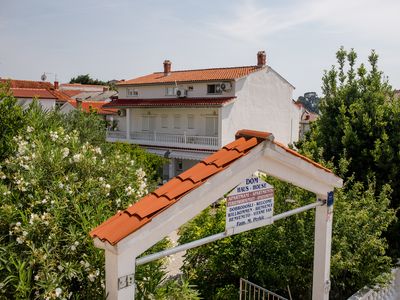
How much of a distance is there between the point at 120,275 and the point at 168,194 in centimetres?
84

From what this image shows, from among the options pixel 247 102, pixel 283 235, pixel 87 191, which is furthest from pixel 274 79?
pixel 87 191

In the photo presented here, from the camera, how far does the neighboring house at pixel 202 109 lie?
95.0ft

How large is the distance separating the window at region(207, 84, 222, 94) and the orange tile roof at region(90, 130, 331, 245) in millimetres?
25621

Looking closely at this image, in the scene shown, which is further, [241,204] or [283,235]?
[283,235]

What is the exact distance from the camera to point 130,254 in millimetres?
3451

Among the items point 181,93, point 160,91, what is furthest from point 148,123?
point 181,93

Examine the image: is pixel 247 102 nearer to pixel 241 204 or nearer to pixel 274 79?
pixel 274 79

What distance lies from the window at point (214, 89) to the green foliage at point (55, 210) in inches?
956

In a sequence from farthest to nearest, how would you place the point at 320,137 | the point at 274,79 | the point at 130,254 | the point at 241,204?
the point at 274,79 → the point at 320,137 → the point at 241,204 → the point at 130,254

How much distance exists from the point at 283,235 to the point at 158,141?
24582 mm

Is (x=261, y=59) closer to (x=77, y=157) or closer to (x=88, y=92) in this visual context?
(x=77, y=157)

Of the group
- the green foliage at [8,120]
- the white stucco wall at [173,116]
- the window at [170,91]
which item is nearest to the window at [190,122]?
the white stucco wall at [173,116]

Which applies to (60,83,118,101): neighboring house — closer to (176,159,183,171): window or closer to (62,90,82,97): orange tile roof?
(62,90,82,97): orange tile roof

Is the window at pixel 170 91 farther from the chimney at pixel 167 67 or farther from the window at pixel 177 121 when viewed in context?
the chimney at pixel 167 67
